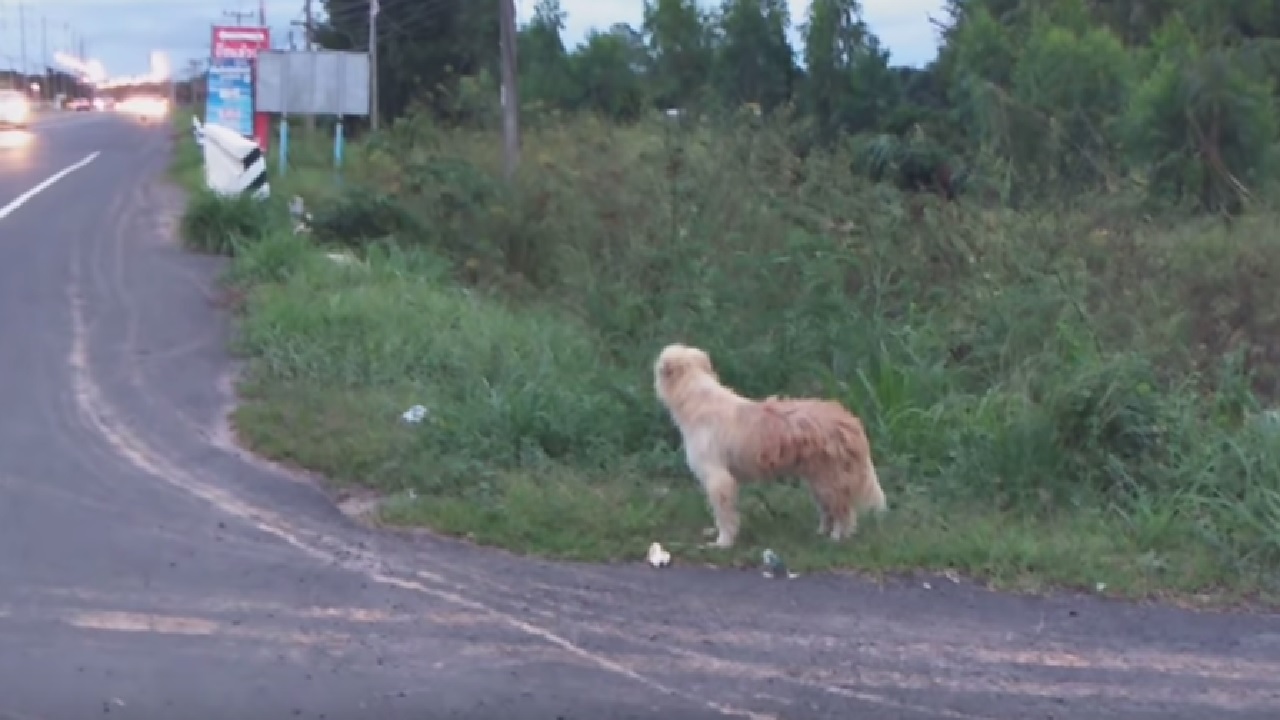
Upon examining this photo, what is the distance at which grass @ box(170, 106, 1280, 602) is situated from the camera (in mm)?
8742

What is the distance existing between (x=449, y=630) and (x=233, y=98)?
3317cm

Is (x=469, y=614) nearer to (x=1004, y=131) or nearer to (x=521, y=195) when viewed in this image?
(x=1004, y=131)

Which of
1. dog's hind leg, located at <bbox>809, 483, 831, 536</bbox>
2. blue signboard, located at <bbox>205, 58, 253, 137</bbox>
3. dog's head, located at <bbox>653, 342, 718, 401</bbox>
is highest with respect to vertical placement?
blue signboard, located at <bbox>205, 58, 253, 137</bbox>

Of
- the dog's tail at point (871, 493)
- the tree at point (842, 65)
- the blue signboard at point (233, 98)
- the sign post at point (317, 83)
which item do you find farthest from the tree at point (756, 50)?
the dog's tail at point (871, 493)

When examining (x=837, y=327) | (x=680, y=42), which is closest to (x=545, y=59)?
(x=680, y=42)

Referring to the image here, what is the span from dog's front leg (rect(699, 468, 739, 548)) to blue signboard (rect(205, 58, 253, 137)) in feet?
101

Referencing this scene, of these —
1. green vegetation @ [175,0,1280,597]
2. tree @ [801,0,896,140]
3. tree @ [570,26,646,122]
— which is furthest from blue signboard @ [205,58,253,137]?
green vegetation @ [175,0,1280,597]

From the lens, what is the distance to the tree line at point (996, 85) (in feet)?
49.7

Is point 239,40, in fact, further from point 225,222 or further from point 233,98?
point 225,222

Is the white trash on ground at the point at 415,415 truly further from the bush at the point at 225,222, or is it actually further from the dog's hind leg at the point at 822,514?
the bush at the point at 225,222

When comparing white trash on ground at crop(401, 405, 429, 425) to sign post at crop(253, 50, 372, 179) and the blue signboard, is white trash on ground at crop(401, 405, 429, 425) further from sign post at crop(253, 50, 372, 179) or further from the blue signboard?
the blue signboard

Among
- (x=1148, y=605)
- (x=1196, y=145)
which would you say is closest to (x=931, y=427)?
(x=1148, y=605)

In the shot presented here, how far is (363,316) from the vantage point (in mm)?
13109

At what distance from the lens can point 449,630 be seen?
23.1 feet
